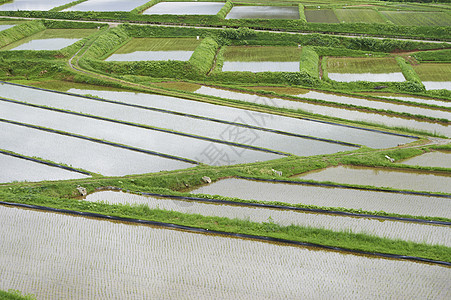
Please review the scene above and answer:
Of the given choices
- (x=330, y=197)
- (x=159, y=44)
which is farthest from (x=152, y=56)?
(x=330, y=197)

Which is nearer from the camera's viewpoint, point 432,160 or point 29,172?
point 29,172

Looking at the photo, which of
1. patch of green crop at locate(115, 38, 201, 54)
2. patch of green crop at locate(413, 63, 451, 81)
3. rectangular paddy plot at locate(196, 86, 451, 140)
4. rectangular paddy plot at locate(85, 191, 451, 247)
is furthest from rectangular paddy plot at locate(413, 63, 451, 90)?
patch of green crop at locate(115, 38, 201, 54)

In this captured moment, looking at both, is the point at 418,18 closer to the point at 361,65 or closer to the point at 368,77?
the point at 361,65

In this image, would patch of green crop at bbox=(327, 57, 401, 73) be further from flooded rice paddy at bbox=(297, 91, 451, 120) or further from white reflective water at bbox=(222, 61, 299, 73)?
flooded rice paddy at bbox=(297, 91, 451, 120)

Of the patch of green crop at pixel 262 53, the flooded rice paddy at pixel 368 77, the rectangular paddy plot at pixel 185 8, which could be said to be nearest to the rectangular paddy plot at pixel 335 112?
the flooded rice paddy at pixel 368 77

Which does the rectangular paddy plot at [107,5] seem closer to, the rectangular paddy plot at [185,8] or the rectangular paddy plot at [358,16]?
the rectangular paddy plot at [185,8]
